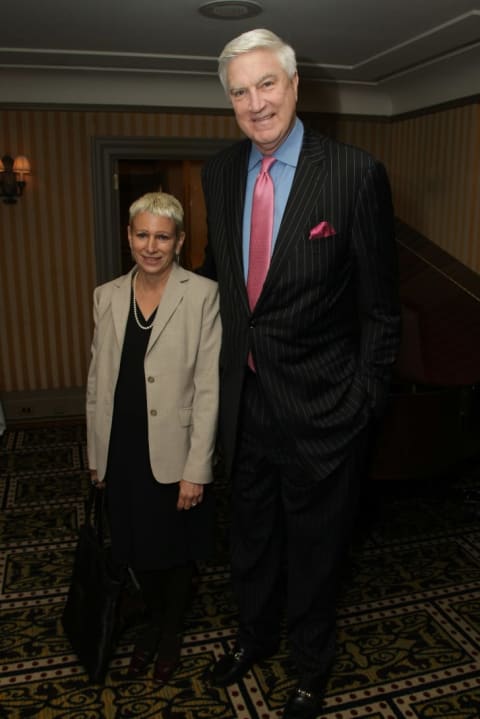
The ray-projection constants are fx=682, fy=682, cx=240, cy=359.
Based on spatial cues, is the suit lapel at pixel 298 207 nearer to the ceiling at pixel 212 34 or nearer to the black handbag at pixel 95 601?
the black handbag at pixel 95 601

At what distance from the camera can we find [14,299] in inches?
217

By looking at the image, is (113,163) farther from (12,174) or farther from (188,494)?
(188,494)

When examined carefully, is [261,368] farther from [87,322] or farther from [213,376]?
[87,322]

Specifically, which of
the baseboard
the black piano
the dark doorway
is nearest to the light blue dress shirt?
the black piano

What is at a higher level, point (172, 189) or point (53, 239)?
point (172, 189)

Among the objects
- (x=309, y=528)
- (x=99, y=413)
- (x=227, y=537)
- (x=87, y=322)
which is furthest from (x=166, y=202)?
(x=87, y=322)

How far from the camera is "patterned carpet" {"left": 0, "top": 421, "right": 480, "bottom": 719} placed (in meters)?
2.22

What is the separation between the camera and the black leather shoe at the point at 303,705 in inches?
83.3

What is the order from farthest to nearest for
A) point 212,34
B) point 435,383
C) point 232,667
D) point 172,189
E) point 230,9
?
point 172,189 → point 212,34 → point 230,9 → point 435,383 → point 232,667

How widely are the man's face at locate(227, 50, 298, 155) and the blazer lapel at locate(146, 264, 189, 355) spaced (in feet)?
1.61

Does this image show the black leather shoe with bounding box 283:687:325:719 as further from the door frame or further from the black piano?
the door frame

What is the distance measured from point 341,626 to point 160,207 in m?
1.73

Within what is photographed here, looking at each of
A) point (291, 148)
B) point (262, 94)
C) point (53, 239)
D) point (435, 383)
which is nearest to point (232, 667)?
point (435, 383)

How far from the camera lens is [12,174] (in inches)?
205
